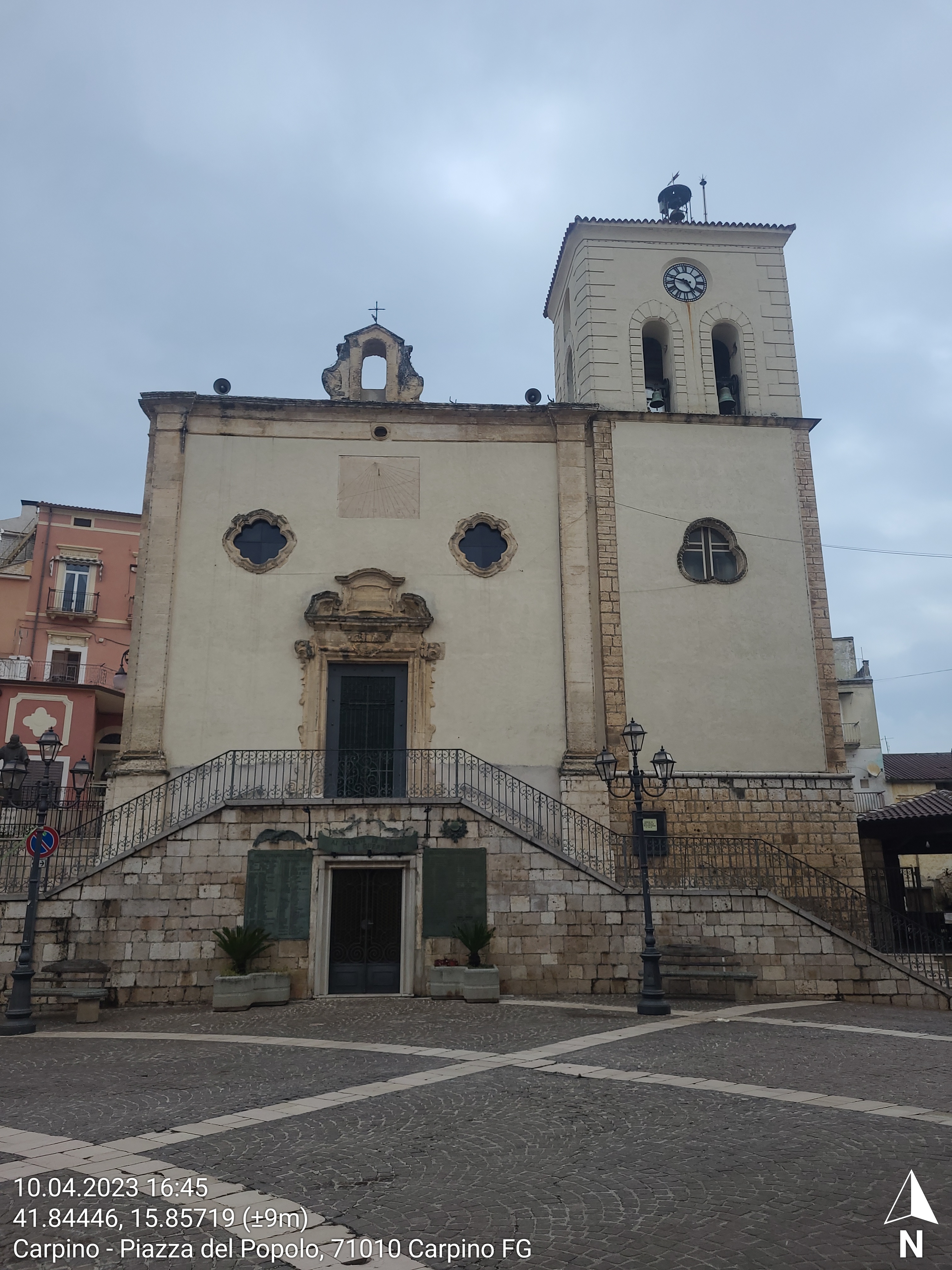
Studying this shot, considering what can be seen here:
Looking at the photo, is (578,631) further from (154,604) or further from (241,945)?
(241,945)

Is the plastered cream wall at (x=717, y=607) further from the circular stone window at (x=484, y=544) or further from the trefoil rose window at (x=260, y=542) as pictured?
the trefoil rose window at (x=260, y=542)

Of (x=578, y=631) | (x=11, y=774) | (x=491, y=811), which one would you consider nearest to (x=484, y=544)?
(x=578, y=631)

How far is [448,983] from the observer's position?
13.6m

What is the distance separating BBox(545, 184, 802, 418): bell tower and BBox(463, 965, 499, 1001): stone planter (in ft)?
39.6

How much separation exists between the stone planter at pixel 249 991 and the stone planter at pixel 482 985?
106 inches

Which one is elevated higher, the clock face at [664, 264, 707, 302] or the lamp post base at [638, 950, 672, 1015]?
the clock face at [664, 264, 707, 302]

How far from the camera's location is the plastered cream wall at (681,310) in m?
20.1

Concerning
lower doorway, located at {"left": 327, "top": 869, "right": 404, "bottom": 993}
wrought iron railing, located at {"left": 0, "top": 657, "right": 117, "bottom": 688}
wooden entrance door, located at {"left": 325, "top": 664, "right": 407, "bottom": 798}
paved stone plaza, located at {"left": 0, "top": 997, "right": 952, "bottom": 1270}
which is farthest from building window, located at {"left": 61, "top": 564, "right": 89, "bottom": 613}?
paved stone plaza, located at {"left": 0, "top": 997, "right": 952, "bottom": 1270}

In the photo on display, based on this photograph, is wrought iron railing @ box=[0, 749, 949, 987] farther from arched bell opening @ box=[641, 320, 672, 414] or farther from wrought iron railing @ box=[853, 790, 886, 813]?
wrought iron railing @ box=[853, 790, 886, 813]

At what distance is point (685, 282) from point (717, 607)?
7.86 metres

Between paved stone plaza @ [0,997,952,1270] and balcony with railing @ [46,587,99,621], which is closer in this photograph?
paved stone plaza @ [0,997,952,1270]

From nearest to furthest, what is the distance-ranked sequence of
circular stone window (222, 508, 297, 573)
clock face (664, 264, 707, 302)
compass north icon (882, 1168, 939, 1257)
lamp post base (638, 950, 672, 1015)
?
compass north icon (882, 1168, 939, 1257)
lamp post base (638, 950, 672, 1015)
circular stone window (222, 508, 297, 573)
clock face (664, 264, 707, 302)

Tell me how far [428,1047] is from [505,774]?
740 centimetres

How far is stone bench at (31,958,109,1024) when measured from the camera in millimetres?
12680
